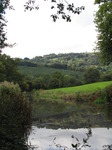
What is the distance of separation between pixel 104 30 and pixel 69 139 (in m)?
22.5

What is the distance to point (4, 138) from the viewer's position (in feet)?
29.4

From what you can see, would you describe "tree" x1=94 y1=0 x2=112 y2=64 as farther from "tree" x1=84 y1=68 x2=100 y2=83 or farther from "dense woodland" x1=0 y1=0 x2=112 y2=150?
"tree" x1=84 y1=68 x2=100 y2=83

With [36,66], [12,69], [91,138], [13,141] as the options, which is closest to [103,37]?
[91,138]

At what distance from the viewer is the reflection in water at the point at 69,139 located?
33.9 feet

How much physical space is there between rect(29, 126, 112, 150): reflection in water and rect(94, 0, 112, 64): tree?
64.0 ft

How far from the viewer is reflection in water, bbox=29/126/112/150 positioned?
10.3 m

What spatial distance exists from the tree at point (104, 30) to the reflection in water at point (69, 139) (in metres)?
19.5

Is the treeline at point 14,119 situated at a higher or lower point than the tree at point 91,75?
lower

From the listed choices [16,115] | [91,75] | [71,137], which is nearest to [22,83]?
[91,75]

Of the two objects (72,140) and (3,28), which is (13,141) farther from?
(3,28)

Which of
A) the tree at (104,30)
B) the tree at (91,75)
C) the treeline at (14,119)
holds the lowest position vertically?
the treeline at (14,119)

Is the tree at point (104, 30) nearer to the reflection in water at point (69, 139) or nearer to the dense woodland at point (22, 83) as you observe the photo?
the dense woodland at point (22, 83)

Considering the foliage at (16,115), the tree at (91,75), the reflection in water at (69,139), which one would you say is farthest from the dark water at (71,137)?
the tree at (91,75)

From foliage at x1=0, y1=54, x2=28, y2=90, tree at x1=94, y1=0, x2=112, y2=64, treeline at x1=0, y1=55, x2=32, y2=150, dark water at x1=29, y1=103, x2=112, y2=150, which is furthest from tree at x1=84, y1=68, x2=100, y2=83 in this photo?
dark water at x1=29, y1=103, x2=112, y2=150
